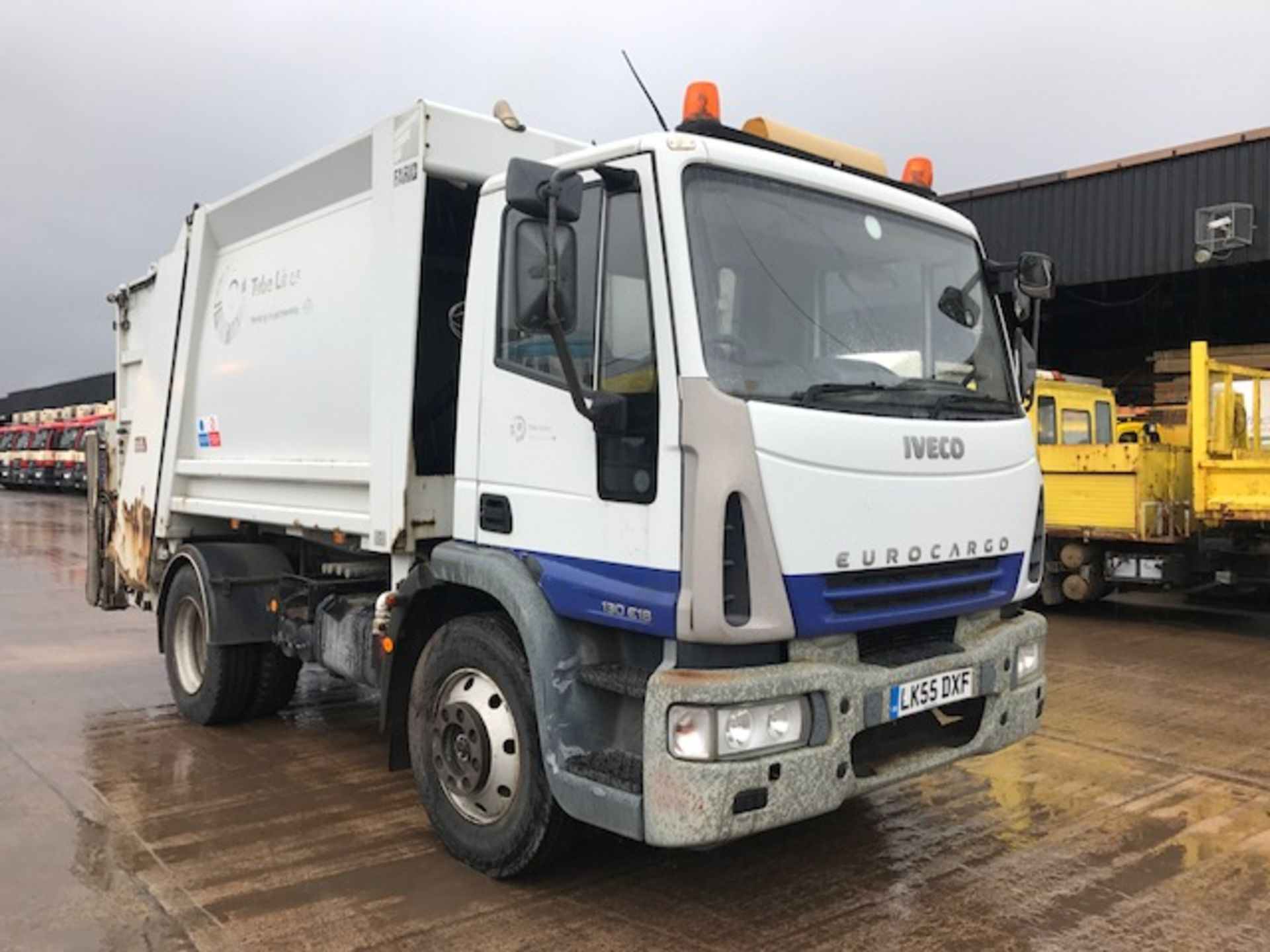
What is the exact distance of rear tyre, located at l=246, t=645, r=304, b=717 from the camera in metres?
6.11

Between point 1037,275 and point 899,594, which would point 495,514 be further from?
point 1037,275

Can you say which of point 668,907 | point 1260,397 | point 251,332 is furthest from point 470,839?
point 1260,397

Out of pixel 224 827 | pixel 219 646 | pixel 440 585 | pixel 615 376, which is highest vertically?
pixel 615 376

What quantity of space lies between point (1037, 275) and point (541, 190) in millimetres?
2340

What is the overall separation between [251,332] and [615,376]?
124 inches

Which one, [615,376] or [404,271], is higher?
[404,271]

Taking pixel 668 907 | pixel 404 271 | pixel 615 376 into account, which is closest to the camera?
pixel 615 376

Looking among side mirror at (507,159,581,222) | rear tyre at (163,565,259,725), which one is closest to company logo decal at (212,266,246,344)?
rear tyre at (163,565,259,725)

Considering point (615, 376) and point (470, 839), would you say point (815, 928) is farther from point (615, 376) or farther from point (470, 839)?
point (615, 376)

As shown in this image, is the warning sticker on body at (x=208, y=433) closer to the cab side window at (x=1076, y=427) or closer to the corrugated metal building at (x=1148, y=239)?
the cab side window at (x=1076, y=427)

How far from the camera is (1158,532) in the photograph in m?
10.1

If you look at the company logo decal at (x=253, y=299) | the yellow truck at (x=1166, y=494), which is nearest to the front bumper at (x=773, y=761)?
the company logo decal at (x=253, y=299)

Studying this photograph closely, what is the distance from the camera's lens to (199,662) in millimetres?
6207

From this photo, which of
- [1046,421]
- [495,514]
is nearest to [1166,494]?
[1046,421]
